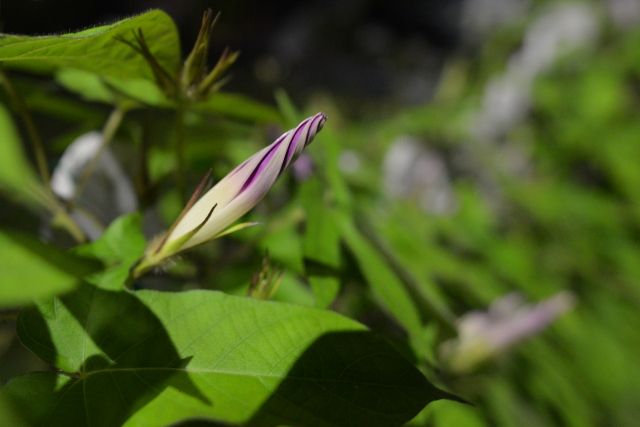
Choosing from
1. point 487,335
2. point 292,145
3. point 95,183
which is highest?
point 292,145

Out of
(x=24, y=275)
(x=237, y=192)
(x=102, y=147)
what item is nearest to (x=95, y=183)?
(x=102, y=147)

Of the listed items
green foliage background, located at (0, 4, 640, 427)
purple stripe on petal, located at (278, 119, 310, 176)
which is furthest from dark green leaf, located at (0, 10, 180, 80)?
purple stripe on petal, located at (278, 119, 310, 176)

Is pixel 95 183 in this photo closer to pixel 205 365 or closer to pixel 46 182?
pixel 46 182

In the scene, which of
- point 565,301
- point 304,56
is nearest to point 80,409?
point 565,301

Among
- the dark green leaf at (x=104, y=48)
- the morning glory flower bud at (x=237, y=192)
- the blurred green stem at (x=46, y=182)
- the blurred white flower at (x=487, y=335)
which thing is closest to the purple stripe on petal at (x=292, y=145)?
the morning glory flower bud at (x=237, y=192)

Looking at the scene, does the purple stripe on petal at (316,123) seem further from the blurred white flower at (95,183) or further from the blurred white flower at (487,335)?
the blurred white flower at (487,335)
